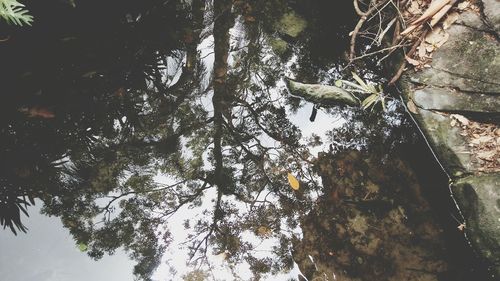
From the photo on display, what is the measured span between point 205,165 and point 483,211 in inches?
99.3

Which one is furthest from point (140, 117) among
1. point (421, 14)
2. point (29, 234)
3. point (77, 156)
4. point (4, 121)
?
point (421, 14)

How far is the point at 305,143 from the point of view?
3.33m

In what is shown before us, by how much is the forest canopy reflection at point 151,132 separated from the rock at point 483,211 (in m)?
1.01

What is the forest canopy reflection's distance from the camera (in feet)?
10.5

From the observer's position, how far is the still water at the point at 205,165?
2771 mm

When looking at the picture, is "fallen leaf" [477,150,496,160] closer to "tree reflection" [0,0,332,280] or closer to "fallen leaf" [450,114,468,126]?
"fallen leaf" [450,114,468,126]

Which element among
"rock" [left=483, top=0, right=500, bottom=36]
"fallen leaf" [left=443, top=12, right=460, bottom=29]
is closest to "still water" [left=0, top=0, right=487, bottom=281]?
"fallen leaf" [left=443, top=12, right=460, bottom=29]

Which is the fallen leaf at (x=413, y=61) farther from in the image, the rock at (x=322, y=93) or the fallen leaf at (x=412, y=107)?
the rock at (x=322, y=93)

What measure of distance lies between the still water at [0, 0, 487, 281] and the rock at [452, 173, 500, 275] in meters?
0.24

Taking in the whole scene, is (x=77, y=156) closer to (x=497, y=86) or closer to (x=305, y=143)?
(x=305, y=143)

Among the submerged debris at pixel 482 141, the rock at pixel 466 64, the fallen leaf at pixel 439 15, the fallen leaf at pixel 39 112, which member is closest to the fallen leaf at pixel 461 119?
the submerged debris at pixel 482 141

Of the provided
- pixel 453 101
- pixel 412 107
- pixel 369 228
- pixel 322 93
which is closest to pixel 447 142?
pixel 453 101

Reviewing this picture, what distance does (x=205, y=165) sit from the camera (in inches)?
142

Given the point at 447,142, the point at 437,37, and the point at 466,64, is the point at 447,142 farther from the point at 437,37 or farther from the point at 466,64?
the point at 437,37
